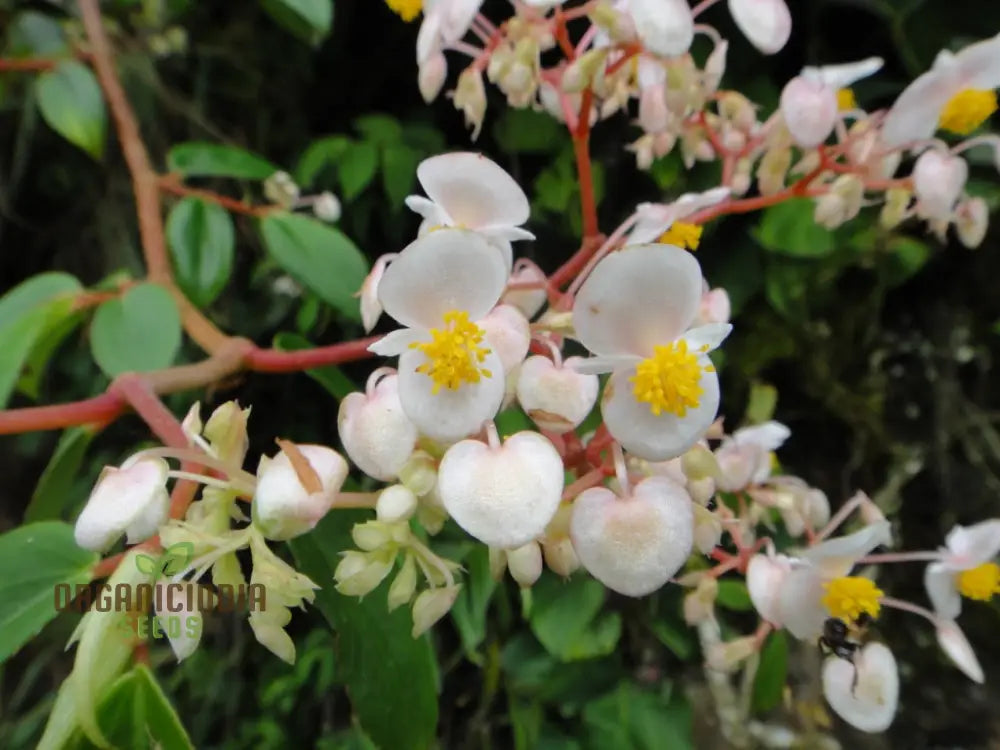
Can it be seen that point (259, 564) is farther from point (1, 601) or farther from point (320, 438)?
point (320, 438)

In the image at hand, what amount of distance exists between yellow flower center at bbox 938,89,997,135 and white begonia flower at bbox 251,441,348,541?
439mm

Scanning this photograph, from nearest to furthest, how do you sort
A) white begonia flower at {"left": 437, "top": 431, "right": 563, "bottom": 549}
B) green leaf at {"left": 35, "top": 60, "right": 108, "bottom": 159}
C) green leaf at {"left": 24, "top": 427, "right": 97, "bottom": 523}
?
1. white begonia flower at {"left": 437, "top": 431, "right": 563, "bottom": 549}
2. green leaf at {"left": 24, "top": 427, "right": 97, "bottom": 523}
3. green leaf at {"left": 35, "top": 60, "right": 108, "bottom": 159}

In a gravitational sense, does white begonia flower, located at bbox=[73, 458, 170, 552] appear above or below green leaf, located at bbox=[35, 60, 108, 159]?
above

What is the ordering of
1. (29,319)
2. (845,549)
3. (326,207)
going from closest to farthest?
(845,549) → (29,319) → (326,207)

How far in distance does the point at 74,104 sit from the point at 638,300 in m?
0.75

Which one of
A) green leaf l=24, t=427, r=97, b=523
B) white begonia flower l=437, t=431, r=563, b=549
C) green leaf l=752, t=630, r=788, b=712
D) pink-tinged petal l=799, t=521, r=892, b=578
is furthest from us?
green leaf l=752, t=630, r=788, b=712

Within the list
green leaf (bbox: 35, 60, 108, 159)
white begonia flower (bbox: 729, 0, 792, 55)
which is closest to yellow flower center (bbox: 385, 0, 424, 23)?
white begonia flower (bbox: 729, 0, 792, 55)

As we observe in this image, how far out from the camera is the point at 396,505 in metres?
0.29

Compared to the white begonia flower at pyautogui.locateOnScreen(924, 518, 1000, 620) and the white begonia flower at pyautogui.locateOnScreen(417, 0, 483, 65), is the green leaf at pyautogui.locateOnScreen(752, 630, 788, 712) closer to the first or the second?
the white begonia flower at pyautogui.locateOnScreen(924, 518, 1000, 620)

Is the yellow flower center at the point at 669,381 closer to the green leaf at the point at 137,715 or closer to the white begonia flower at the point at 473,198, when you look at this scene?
the white begonia flower at the point at 473,198

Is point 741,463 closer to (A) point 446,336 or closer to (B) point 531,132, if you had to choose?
(A) point 446,336

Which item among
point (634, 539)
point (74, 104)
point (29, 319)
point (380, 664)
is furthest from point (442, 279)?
point (74, 104)

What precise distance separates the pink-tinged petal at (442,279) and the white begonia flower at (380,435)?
3 cm

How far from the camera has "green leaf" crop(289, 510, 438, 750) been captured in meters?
0.41
